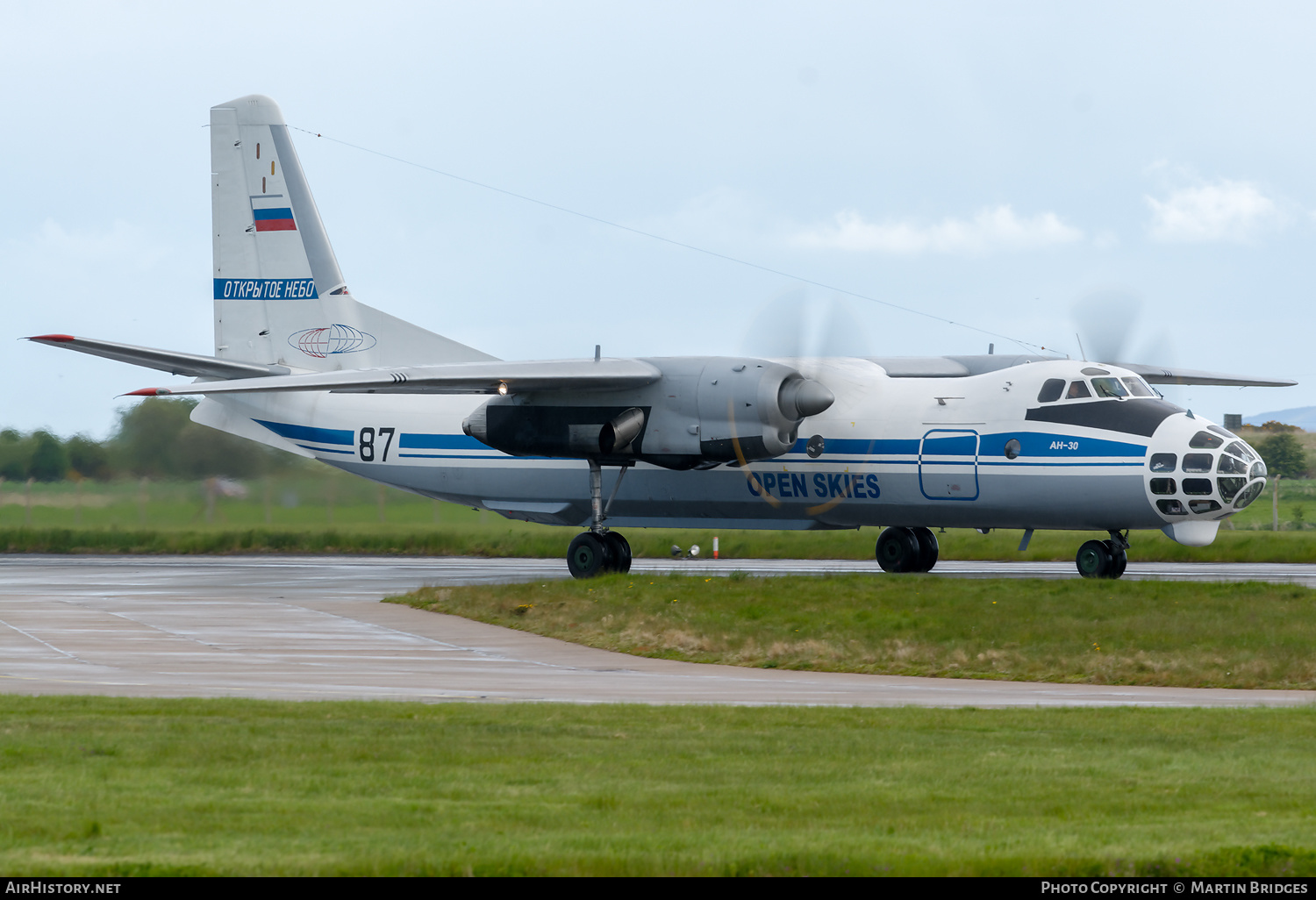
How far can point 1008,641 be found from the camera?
18.9m

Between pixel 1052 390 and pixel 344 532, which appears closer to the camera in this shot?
pixel 1052 390

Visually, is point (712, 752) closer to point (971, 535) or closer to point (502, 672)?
point (502, 672)

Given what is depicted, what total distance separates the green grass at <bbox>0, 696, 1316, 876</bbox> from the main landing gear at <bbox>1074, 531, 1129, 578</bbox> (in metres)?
11.2

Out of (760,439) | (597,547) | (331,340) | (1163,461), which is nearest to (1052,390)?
(1163,461)

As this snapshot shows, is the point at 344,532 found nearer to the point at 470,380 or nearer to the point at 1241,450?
the point at 470,380

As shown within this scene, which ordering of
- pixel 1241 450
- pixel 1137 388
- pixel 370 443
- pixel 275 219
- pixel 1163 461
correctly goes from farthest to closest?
pixel 275 219
pixel 370 443
pixel 1137 388
pixel 1163 461
pixel 1241 450

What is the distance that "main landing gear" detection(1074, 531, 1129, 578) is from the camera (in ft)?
79.4

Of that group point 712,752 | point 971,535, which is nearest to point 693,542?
point 971,535

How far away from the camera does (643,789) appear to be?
9.06 meters

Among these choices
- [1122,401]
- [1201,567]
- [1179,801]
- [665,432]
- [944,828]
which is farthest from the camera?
[1201,567]

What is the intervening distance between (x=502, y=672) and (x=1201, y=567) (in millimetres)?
20828

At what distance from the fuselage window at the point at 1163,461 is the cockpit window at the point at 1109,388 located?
4.85ft

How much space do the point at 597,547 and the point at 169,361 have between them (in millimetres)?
9709

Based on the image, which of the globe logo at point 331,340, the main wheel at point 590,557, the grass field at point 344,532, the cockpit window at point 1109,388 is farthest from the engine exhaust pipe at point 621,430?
the globe logo at point 331,340
